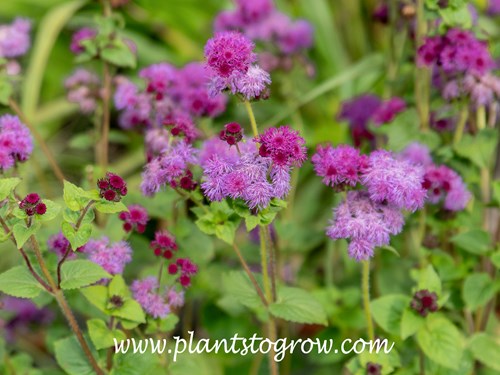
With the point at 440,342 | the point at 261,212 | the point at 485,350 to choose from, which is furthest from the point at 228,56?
the point at 485,350

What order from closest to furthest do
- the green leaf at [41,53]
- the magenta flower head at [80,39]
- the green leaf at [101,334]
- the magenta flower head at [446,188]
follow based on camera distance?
the green leaf at [101,334]
the magenta flower head at [446,188]
the magenta flower head at [80,39]
the green leaf at [41,53]

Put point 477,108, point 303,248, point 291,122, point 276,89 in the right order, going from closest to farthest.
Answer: point 477,108, point 303,248, point 291,122, point 276,89

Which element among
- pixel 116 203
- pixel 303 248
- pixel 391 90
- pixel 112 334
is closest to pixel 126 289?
pixel 112 334

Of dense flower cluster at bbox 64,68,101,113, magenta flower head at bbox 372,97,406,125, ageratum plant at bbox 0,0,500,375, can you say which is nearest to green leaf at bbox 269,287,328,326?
ageratum plant at bbox 0,0,500,375

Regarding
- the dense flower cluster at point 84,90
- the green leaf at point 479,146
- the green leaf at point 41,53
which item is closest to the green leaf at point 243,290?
the green leaf at point 479,146

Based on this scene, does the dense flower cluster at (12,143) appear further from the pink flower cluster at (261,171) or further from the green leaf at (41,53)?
the green leaf at (41,53)

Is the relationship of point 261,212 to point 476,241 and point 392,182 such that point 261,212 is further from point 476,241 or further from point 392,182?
point 476,241

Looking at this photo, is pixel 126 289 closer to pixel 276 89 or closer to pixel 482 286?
pixel 482 286

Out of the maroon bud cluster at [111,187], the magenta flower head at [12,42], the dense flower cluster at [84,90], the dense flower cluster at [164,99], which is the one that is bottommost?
the maroon bud cluster at [111,187]
